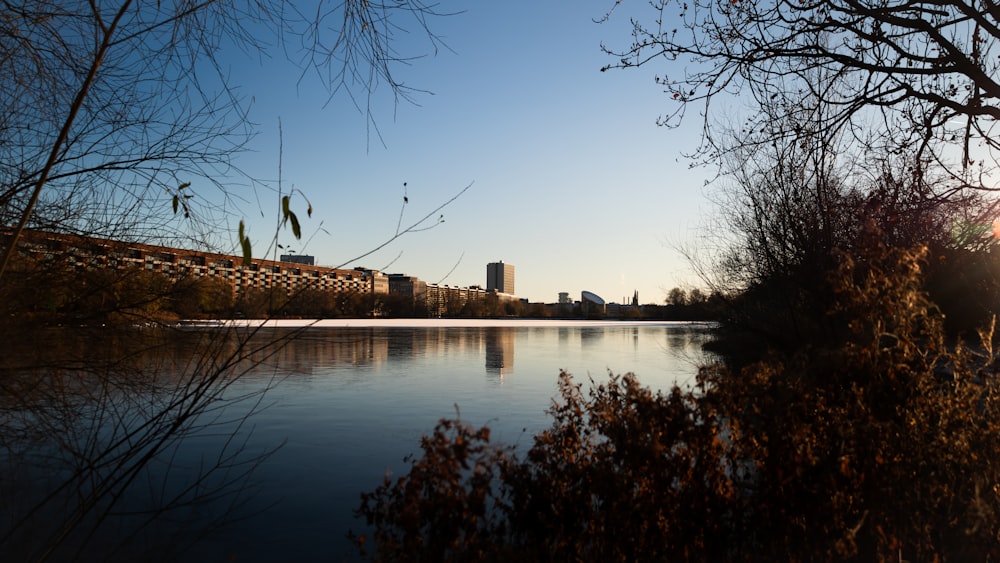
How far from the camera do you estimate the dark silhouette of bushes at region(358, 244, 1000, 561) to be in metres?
3.96

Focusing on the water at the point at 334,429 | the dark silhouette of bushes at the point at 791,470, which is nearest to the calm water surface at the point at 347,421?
the water at the point at 334,429

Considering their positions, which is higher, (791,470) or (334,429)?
(791,470)

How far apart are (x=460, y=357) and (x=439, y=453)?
19972mm

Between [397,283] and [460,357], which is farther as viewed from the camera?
[397,283]

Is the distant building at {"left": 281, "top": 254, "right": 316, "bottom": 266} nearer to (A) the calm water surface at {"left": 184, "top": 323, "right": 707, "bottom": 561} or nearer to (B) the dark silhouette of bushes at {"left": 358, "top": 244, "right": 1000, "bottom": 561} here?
(A) the calm water surface at {"left": 184, "top": 323, "right": 707, "bottom": 561}

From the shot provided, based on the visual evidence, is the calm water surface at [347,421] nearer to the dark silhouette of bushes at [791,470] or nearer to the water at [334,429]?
the water at [334,429]

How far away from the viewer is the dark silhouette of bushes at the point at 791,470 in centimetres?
396

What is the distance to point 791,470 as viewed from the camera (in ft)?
13.7

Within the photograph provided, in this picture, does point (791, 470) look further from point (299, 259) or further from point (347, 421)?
point (347, 421)

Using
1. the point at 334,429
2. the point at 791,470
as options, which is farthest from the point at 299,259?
the point at 334,429

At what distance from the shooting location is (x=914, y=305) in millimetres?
4156

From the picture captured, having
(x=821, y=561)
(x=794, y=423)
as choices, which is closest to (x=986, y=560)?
(x=821, y=561)

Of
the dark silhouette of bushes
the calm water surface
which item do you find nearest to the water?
the calm water surface

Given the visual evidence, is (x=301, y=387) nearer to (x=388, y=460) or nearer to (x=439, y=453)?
(x=388, y=460)
